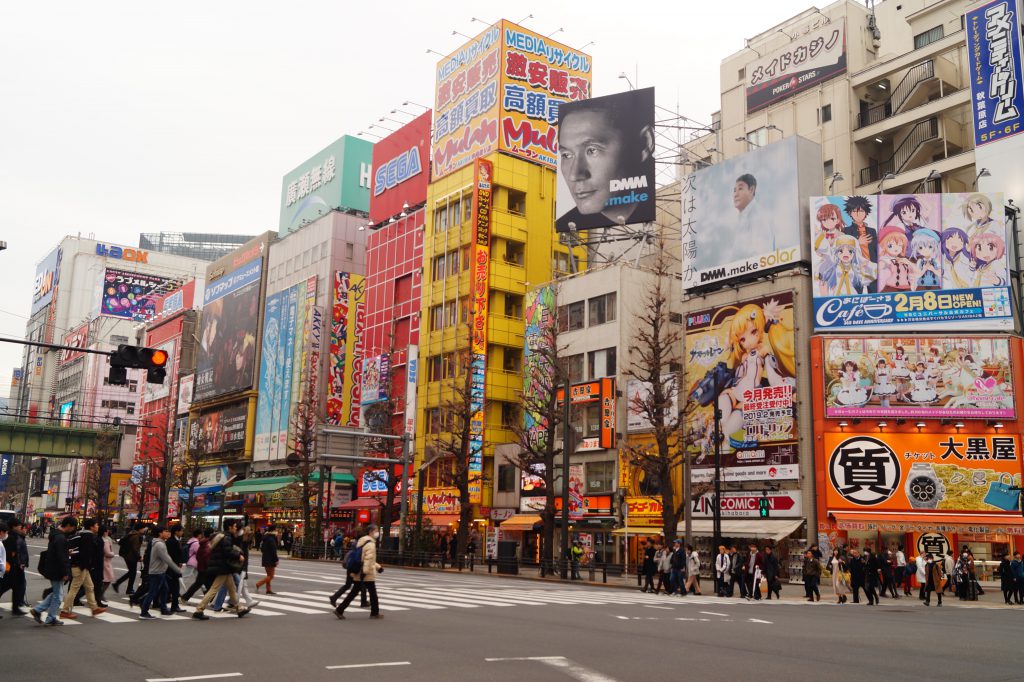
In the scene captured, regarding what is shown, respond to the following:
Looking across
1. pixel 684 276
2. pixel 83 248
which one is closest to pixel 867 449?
pixel 684 276

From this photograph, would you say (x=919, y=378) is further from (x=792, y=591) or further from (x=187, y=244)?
(x=187, y=244)

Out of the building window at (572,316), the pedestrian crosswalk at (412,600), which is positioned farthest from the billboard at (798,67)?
the pedestrian crosswalk at (412,600)

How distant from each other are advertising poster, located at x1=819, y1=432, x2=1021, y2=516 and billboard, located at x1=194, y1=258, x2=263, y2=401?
59.8 meters

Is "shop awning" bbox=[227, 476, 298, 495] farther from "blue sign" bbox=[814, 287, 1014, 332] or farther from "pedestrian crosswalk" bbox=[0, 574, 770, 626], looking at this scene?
"pedestrian crosswalk" bbox=[0, 574, 770, 626]

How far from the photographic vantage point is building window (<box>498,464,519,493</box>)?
172ft

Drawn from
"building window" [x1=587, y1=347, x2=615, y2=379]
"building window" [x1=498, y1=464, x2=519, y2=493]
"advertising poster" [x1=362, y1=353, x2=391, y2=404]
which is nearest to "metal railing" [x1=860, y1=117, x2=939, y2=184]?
"building window" [x1=587, y1=347, x2=615, y2=379]

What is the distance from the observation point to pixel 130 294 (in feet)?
435

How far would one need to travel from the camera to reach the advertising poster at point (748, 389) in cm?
3844

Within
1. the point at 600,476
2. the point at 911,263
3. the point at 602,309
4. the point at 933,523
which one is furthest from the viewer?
the point at 602,309

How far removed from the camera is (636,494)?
1736 inches

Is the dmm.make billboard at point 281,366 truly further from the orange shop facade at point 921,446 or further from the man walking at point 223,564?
the man walking at point 223,564

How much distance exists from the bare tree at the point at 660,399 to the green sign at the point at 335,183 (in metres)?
34.3

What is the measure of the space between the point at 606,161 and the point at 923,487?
24.5 m

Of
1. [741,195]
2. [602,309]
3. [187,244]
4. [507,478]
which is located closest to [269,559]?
[741,195]
